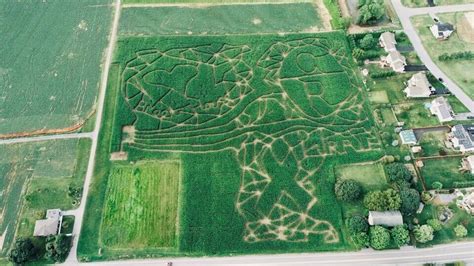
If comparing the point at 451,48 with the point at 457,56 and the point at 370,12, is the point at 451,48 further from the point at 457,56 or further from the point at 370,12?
the point at 370,12

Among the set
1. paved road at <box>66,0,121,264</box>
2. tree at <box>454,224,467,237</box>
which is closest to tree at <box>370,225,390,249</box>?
tree at <box>454,224,467,237</box>

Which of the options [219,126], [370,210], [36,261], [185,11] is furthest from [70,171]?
[370,210]

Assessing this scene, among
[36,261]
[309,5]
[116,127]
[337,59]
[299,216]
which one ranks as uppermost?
[309,5]

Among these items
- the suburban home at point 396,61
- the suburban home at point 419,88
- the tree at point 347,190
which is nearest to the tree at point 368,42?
the suburban home at point 396,61

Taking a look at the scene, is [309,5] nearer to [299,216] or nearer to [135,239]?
[299,216]

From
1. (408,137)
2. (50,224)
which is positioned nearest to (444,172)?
(408,137)
